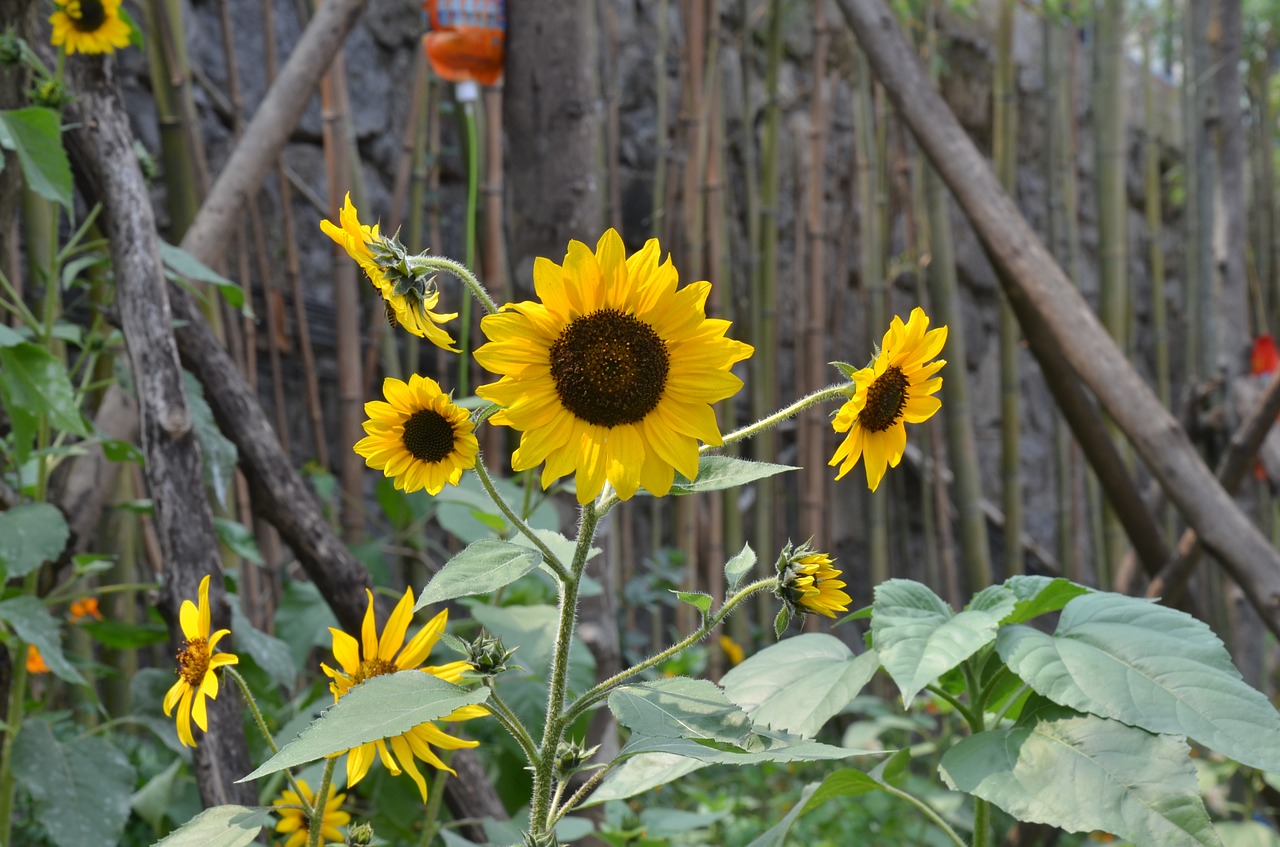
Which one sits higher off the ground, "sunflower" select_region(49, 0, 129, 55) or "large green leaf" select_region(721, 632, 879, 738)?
"sunflower" select_region(49, 0, 129, 55)

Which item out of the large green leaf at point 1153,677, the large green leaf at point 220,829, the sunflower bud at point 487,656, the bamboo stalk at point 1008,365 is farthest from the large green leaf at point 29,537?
the bamboo stalk at point 1008,365

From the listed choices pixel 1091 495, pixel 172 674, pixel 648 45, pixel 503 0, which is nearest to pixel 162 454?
pixel 172 674

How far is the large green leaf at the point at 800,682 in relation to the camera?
578 millimetres

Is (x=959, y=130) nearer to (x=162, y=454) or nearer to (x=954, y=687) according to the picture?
(x=954, y=687)

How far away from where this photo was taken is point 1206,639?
1.92 feet

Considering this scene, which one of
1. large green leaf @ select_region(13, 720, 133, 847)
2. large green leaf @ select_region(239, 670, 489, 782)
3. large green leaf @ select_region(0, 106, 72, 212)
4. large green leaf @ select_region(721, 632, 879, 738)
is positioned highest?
large green leaf @ select_region(0, 106, 72, 212)

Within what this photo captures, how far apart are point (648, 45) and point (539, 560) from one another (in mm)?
3395

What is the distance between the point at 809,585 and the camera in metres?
0.48

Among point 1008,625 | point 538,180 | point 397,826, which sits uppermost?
point 538,180

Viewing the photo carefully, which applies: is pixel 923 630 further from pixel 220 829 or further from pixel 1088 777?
pixel 220 829

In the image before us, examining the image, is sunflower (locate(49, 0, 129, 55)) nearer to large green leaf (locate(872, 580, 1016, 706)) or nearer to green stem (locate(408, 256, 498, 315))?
green stem (locate(408, 256, 498, 315))

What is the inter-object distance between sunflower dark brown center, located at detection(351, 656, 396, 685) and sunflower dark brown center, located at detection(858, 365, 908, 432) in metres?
0.28

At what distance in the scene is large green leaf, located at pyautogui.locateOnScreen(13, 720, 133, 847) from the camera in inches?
31.3

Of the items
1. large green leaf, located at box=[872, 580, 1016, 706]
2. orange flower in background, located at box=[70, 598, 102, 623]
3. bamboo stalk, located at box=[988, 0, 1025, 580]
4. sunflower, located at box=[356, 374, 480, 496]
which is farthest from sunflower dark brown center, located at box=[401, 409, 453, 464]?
bamboo stalk, located at box=[988, 0, 1025, 580]
